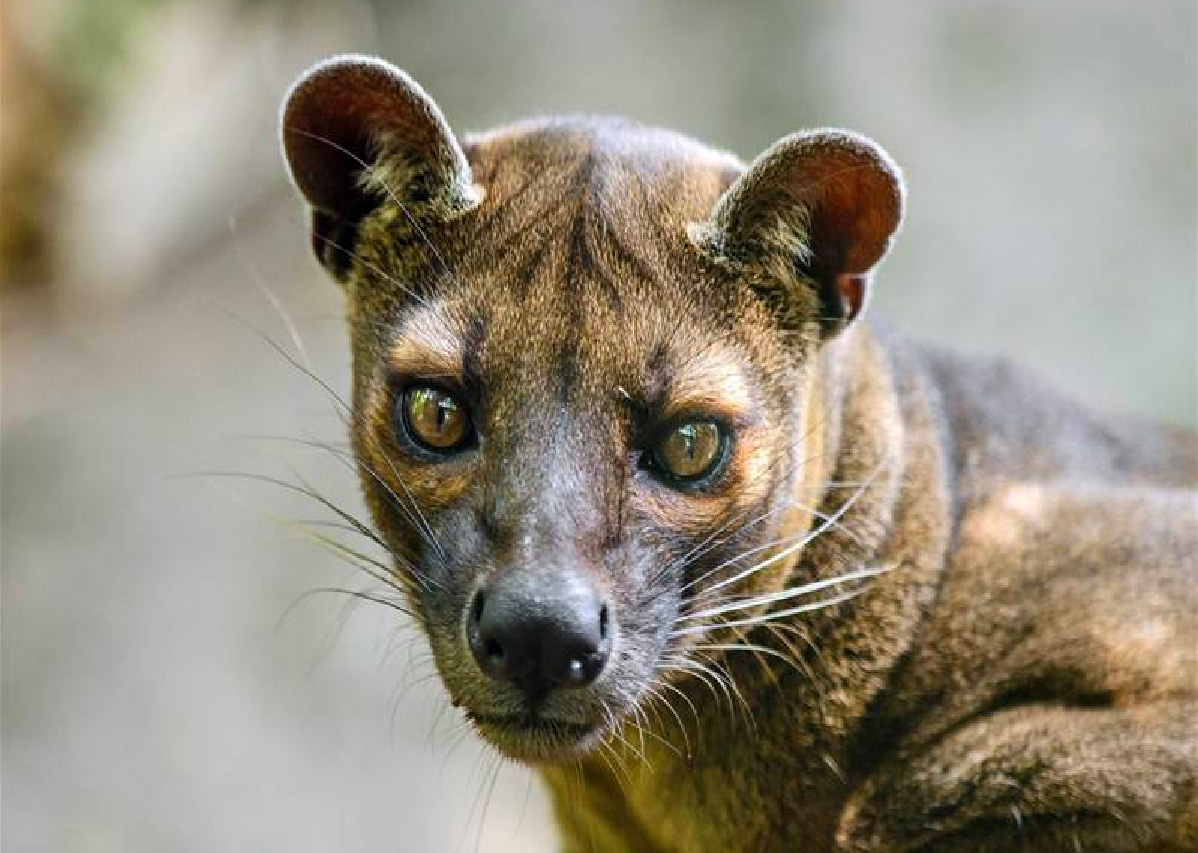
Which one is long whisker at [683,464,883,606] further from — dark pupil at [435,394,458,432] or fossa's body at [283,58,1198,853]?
dark pupil at [435,394,458,432]

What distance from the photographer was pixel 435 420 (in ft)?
10.7

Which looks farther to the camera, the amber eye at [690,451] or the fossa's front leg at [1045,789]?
the fossa's front leg at [1045,789]

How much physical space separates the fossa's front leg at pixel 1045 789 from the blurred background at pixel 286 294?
7.00 feet

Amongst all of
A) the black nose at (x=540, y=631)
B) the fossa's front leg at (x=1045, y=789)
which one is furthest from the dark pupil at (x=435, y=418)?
the fossa's front leg at (x=1045, y=789)

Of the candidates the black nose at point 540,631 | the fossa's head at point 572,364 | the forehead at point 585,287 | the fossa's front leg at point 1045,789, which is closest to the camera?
the black nose at point 540,631

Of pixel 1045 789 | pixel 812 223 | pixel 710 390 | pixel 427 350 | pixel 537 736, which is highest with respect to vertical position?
pixel 812 223

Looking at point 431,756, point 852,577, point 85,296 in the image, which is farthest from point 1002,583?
point 85,296

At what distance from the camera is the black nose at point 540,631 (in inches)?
114

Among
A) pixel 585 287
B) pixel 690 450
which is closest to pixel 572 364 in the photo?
pixel 585 287

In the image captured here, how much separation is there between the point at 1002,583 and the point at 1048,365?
373 centimetres

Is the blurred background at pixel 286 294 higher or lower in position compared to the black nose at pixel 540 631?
higher

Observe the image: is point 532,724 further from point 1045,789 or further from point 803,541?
point 1045,789

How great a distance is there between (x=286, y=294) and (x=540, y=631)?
5.74 m

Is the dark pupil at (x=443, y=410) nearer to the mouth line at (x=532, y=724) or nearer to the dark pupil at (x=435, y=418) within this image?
the dark pupil at (x=435, y=418)
